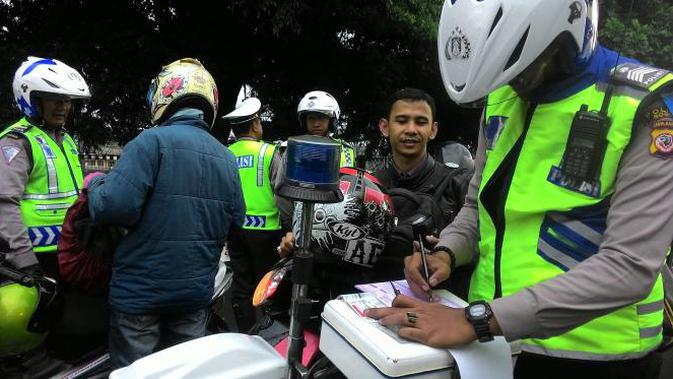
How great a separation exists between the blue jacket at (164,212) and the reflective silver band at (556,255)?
1.74 metres

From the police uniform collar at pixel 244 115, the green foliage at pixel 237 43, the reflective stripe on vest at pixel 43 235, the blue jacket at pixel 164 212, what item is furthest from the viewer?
the green foliage at pixel 237 43

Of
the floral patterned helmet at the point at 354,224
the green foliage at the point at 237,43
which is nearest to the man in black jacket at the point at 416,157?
the floral patterned helmet at the point at 354,224

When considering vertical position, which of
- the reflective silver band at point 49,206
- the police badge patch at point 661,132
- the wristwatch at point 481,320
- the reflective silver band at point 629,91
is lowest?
the reflective silver band at point 49,206

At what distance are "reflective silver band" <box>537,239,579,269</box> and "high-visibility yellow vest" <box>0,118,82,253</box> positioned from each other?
9.61 feet

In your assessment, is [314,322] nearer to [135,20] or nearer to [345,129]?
[135,20]

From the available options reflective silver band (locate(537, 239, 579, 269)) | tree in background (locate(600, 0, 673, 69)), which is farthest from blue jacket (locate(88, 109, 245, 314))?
tree in background (locate(600, 0, 673, 69))

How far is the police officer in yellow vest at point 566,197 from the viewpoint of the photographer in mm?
1032

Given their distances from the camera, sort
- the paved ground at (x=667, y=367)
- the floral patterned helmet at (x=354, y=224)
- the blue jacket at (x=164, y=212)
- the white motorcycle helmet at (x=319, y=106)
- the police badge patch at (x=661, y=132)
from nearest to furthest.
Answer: the police badge patch at (x=661, y=132), the floral patterned helmet at (x=354, y=224), the blue jacket at (x=164, y=212), the paved ground at (x=667, y=367), the white motorcycle helmet at (x=319, y=106)

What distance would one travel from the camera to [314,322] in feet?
6.30

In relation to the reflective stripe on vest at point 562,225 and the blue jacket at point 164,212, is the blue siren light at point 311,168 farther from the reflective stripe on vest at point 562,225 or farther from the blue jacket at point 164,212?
the blue jacket at point 164,212

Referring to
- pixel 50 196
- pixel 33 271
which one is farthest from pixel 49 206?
pixel 33 271

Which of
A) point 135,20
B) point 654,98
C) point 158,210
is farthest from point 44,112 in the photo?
point 135,20

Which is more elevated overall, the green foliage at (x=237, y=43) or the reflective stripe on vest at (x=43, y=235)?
the green foliage at (x=237, y=43)

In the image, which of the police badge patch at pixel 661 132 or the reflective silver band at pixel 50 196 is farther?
the reflective silver band at pixel 50 196
